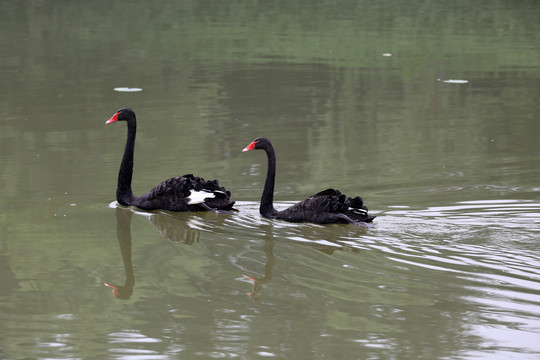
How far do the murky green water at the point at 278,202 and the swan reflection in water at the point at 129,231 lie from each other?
0.09 feet

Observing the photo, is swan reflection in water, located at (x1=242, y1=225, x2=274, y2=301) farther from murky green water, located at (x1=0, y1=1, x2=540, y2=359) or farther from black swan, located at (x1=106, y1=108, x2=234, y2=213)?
black swan, located at (x1=106, y1=108, x2=234, y2=213)

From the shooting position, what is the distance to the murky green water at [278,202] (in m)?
4.47

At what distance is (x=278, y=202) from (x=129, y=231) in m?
1.23

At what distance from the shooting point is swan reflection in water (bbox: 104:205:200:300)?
216 inches

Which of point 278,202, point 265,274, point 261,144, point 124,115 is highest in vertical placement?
point 124,115

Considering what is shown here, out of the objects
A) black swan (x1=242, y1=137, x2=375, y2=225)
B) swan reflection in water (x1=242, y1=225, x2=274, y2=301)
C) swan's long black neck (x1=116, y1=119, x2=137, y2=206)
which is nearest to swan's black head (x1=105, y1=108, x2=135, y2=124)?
swan's long black neck (x1=116, y1=119, x2=137, y2=206)

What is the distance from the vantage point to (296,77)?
1295 cm

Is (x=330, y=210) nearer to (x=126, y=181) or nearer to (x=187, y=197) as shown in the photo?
(x=187, y=197)

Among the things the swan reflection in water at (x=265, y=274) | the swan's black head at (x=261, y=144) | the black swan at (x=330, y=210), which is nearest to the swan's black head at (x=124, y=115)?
the swan's black head at (x=261, y=144)

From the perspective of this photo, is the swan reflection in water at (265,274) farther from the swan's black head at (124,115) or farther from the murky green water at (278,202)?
the swan's black head at (124,115)

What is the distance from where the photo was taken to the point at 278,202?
Result: 23.3 feet

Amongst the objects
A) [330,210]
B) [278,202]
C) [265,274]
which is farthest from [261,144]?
[265,274]

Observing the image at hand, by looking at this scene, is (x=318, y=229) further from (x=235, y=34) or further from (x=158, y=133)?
(x=235, y=34)

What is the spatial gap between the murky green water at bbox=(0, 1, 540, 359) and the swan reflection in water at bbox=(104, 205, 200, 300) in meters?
0.03
